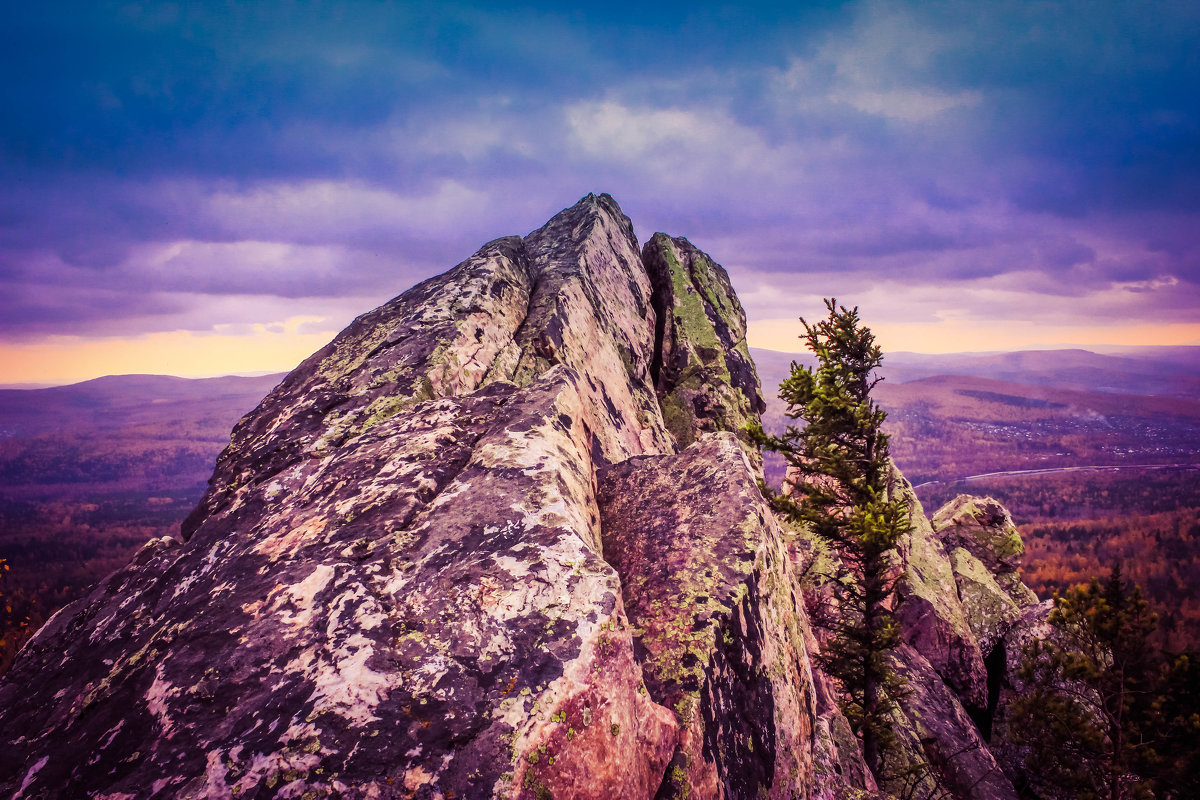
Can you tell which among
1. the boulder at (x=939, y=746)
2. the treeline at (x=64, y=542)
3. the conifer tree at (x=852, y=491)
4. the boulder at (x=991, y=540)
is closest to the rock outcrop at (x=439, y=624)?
the boulder at (x=939, y=746)

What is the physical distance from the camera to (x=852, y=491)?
44.7 ft

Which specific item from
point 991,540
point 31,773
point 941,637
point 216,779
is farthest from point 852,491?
point 991,540

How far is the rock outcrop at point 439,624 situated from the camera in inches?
162

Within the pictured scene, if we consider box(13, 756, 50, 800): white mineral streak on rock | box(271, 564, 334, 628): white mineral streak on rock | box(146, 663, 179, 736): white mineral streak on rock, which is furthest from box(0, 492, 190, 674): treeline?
box(271, 564, 334, 628): white mineral streak on rock

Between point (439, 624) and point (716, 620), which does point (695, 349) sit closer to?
point (716, 620)

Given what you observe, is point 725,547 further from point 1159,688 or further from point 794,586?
point 1159,688

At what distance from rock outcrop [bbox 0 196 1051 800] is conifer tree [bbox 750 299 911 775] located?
9.41ft

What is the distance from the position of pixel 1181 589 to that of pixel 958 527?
125974mm

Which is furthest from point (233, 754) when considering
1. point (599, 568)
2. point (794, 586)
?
point (794, 586)

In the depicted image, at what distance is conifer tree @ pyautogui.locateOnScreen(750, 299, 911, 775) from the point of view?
12.2 metres

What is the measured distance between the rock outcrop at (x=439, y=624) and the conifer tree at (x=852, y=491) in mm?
2868

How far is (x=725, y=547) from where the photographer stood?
26.0 feet

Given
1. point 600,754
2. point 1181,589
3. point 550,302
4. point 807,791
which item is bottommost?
point 1181,589

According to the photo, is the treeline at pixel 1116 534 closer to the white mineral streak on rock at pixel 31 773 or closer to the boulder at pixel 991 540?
the boulder at pixel 991 540
